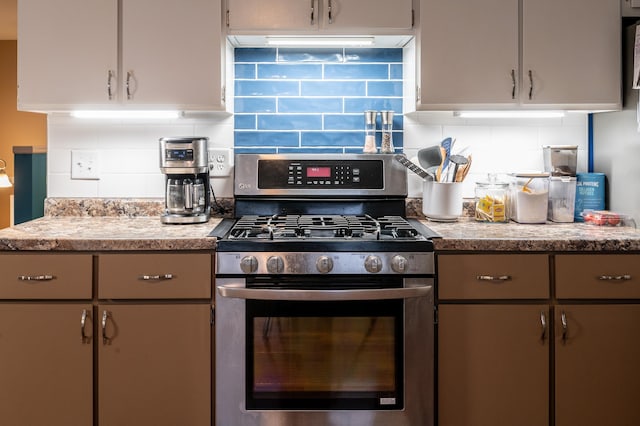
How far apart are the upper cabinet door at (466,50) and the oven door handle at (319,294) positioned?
83cm

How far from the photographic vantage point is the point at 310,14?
7.70 feet

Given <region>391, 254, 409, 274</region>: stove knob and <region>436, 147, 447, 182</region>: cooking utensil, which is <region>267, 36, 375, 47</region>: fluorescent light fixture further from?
<region>391, 254, 409, 274</region>: stove knob

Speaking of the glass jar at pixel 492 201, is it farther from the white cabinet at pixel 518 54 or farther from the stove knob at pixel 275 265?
the stove knob at pixel 275 265

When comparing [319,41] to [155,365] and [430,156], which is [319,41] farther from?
[155,365]

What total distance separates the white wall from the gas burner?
366 millimetres

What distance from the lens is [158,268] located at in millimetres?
2014

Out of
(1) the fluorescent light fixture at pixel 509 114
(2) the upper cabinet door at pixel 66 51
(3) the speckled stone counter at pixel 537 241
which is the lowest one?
(3) the speckled stone counter at pixel 537 241

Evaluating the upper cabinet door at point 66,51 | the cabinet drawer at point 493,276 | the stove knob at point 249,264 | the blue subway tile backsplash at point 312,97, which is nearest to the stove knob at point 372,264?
the cabinet drawer at point 493,276

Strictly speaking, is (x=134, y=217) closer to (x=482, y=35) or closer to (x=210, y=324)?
(x=210, y=324)

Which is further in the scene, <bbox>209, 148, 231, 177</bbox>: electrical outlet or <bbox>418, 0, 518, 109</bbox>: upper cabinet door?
<bbox>209, 148, 231, 177</bbox>: electrical outlet

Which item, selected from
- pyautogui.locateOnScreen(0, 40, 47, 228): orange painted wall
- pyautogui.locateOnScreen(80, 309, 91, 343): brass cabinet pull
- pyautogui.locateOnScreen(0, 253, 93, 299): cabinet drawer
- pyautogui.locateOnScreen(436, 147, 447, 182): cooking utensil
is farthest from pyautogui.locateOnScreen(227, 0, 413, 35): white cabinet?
pyautogui.locateOnScreen(0, 40, 47, 228): orange painted wall

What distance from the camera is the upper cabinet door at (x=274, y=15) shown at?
235cm

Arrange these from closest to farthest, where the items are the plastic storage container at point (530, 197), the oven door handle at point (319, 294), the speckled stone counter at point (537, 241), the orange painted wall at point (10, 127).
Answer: the oven door handle at point (319, 294) < the speckled stone counter at point (537, 241) < the plastic storage container at point (530, 197) < the orange painted wall at point (10, 127)

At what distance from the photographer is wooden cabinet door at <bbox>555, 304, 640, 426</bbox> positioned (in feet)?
6.68
